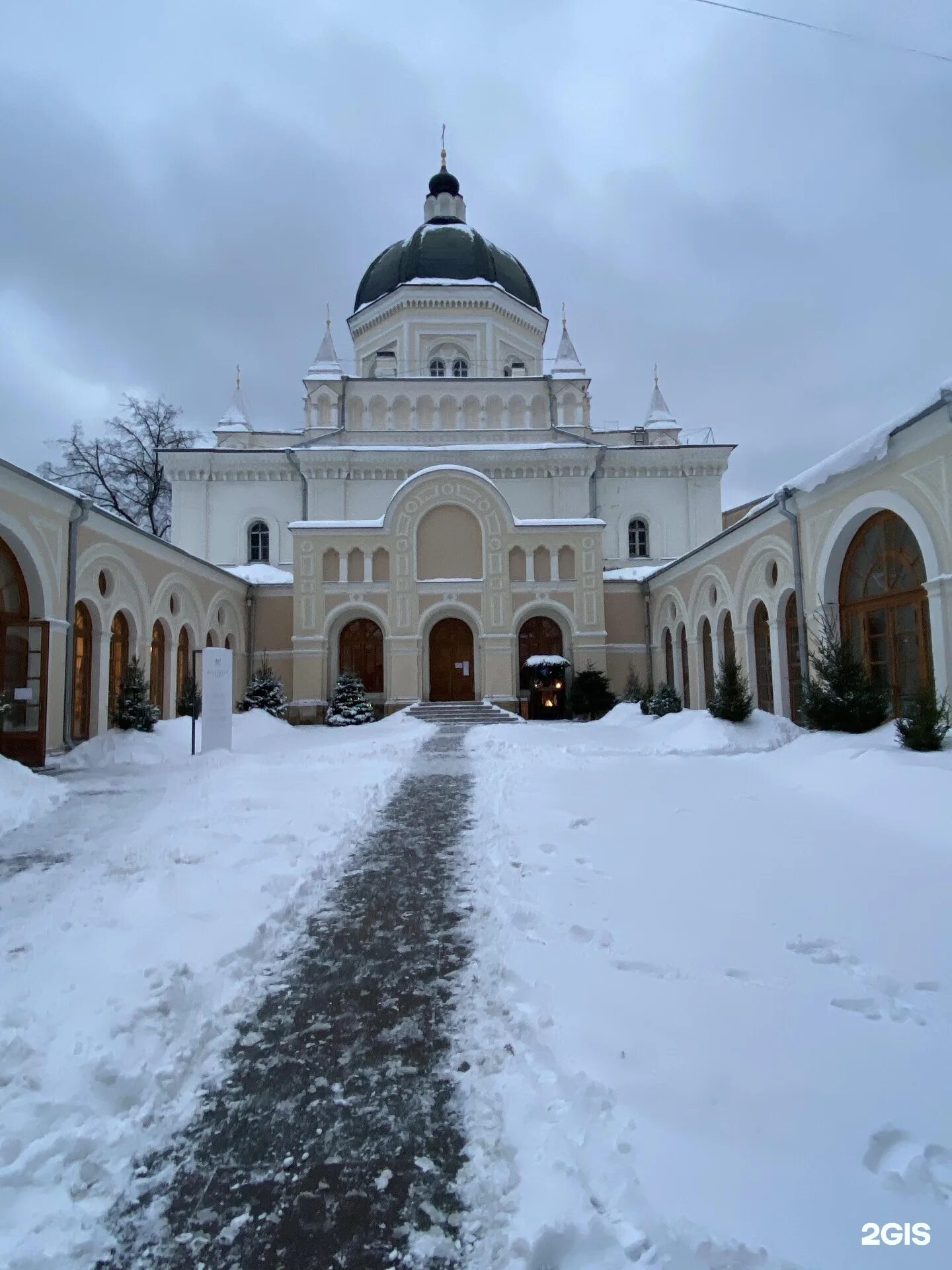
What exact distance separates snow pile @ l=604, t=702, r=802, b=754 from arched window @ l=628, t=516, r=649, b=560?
55.9ft

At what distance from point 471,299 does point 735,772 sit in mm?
27554

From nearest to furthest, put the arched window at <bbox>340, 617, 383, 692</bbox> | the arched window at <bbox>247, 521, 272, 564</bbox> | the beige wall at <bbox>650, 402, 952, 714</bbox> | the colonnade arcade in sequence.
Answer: the beige wall at <bbox>650, 402, 952, 714</bbox>, the colonnade arcade, the arched window at <bbox>340, 617, 383, 692</bbox>, the arched window at <bbox>247, 521, 272, 564</bbox>

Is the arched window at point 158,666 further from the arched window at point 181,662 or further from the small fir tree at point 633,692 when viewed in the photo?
the small fir tree at point 633,692

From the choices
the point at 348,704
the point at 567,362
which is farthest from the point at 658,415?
the point at 348,704

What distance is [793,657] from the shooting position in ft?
49.1

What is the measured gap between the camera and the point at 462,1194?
7.48 ft

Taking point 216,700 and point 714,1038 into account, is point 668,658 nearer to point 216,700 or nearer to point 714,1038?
point 216,700

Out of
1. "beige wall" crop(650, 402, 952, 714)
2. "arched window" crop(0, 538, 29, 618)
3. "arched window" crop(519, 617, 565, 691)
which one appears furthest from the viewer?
"arched window" crop(519, 617, 565, 691)

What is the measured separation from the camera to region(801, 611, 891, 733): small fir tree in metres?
9.81

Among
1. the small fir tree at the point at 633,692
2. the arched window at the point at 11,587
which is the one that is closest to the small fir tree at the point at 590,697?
the small fir tree at the point at 633,692

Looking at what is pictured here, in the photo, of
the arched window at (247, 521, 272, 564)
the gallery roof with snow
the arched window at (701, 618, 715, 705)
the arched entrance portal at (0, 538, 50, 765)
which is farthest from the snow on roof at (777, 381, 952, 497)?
the arched window at (247, 521, 272, 564)

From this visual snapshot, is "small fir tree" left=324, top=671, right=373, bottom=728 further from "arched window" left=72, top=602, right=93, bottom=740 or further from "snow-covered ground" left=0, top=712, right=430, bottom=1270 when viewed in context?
"snow-covered ground" left=0, top=712, right=430, bottom=1270

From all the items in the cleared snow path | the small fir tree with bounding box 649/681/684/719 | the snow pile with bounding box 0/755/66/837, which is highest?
the small fir tree with bounding box 649/681/684/719

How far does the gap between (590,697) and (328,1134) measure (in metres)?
19.9
